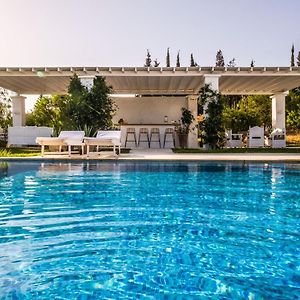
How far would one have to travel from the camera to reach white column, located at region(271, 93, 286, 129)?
19500 millimetres

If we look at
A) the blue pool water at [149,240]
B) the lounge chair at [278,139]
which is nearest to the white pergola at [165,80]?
the lounge chair at [278,139]

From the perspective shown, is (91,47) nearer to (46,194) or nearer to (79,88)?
(79,88)

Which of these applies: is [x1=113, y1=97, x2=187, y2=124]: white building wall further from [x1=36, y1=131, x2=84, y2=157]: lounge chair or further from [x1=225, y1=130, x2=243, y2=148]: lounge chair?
[x1=36, y1=131, x2=84, y2=157]: lounge chair

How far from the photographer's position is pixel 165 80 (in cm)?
1717

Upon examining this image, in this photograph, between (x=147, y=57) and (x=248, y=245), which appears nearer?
(x=248, y=245)

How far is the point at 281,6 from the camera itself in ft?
50.5

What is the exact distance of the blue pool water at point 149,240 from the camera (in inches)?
101

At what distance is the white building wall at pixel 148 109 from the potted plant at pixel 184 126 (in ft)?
5.36

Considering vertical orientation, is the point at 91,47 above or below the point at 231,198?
above

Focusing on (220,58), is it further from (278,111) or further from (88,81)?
(88,81)

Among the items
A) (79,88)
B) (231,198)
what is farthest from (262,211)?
(79,88)

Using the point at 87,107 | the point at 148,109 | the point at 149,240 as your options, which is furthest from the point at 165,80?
the point at 149,240

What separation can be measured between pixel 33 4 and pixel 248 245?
13.3 metres

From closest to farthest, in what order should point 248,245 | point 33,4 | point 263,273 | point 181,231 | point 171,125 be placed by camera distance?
point 263,273
point 248,245
point 181,231
point 33,4
point 171,125
